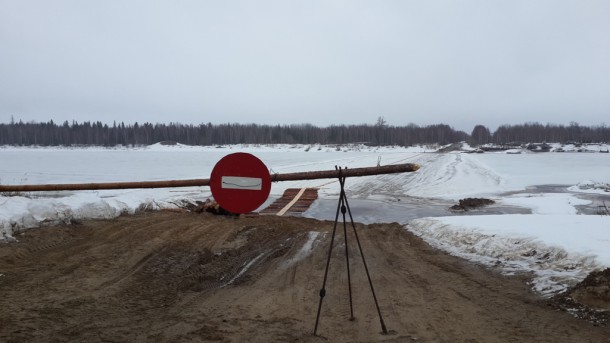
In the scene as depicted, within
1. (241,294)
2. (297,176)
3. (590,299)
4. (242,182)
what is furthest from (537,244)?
(242,182)

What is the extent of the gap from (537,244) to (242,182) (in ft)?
20.7

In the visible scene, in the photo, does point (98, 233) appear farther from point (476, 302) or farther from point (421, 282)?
point (476, 302)

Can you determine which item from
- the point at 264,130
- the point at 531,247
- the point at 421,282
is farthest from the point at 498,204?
the point at 264,130

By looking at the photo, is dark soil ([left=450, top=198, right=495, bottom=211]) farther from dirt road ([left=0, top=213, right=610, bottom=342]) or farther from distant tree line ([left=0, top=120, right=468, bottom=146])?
distant tree line ([left=0, top=120, right=468, bottom=146])

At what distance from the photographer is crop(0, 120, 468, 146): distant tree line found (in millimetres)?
170875

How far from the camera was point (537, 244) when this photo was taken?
8547 mm

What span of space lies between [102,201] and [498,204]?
15.0m

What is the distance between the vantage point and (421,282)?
724 centimetres

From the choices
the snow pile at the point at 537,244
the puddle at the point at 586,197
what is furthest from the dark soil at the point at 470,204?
the snow pile at the point at 537,244

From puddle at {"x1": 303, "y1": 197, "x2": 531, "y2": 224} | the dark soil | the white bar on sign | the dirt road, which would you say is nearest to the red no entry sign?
the white bar on sign

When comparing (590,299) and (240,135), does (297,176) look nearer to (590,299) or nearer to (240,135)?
(590,299)

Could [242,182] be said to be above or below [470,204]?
above

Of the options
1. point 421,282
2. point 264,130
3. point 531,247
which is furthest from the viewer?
point 264,130

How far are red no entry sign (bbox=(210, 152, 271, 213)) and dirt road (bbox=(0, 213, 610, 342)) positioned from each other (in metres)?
1.41
